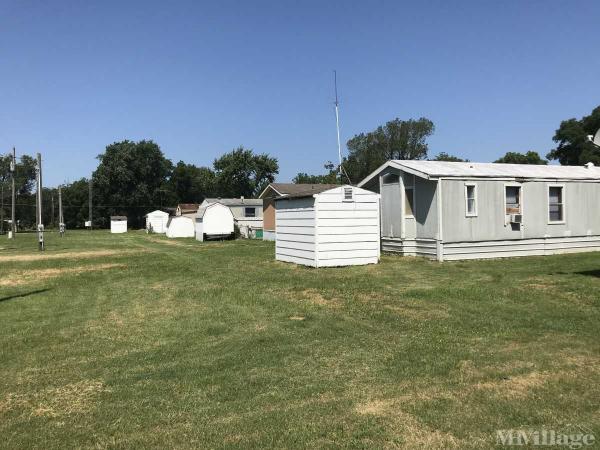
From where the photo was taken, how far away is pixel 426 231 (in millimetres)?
16109

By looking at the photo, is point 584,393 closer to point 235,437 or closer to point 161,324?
point 235,437

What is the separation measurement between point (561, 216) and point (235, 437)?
1691 cm

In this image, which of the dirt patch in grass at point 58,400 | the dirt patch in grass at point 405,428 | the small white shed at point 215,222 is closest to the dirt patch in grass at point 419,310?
the dirt patch in grass at point 405,428

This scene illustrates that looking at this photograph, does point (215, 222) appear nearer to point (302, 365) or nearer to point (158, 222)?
point (158, 222)

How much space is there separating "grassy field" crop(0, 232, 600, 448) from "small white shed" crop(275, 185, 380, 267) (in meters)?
3.71

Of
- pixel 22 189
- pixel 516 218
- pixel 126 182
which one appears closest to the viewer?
pixel 516 218

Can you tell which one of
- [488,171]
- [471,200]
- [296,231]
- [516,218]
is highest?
[488,171]

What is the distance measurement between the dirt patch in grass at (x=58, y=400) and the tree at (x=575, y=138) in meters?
56.2

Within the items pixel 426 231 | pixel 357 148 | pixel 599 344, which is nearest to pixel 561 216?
pixel 426 231

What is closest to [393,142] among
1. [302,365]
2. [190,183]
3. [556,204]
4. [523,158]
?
[523,158]

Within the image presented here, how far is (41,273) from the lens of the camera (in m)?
14.8

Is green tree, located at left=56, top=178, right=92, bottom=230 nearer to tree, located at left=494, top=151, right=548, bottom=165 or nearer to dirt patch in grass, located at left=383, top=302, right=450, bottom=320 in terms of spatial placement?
tree, located at left=494, top=151, right=548, bottom=165

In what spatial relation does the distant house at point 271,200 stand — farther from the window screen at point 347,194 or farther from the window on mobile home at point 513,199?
the window screen at point 347,194

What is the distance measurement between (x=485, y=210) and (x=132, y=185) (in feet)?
223
